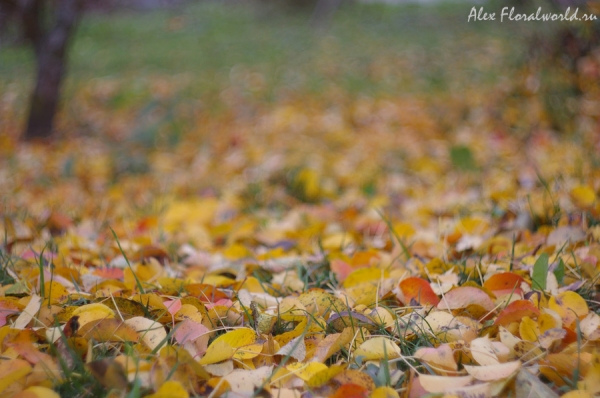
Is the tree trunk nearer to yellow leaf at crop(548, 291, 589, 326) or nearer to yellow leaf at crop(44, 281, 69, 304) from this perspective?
yellow leaf at crop(44, 281, 69, 304)

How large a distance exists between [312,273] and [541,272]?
0.54m

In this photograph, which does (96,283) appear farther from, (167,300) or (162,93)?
(162,93)

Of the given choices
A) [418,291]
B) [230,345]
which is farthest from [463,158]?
[230,345]

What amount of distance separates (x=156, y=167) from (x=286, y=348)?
7.69 feet

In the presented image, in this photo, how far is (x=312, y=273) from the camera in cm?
130

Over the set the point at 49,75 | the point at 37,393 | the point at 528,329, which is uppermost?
the point at 528,329

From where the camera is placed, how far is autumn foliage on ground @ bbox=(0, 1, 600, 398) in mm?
787

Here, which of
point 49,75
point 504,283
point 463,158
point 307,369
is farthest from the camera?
point 49,75

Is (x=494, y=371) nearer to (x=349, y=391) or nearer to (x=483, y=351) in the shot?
(x=483, y=351)

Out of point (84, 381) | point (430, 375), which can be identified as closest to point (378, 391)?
point (430, 375)

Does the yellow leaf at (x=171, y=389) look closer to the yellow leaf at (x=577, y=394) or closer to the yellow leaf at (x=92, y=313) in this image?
the yellow leaf at (x=92, y=313)

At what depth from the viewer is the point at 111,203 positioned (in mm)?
2303

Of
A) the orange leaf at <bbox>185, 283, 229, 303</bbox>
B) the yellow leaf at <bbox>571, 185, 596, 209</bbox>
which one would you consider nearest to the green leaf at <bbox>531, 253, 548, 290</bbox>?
the yellow leaf at <bbox>571, 185, 596, 209</bbox>

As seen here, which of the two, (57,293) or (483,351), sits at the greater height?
(483,351)
